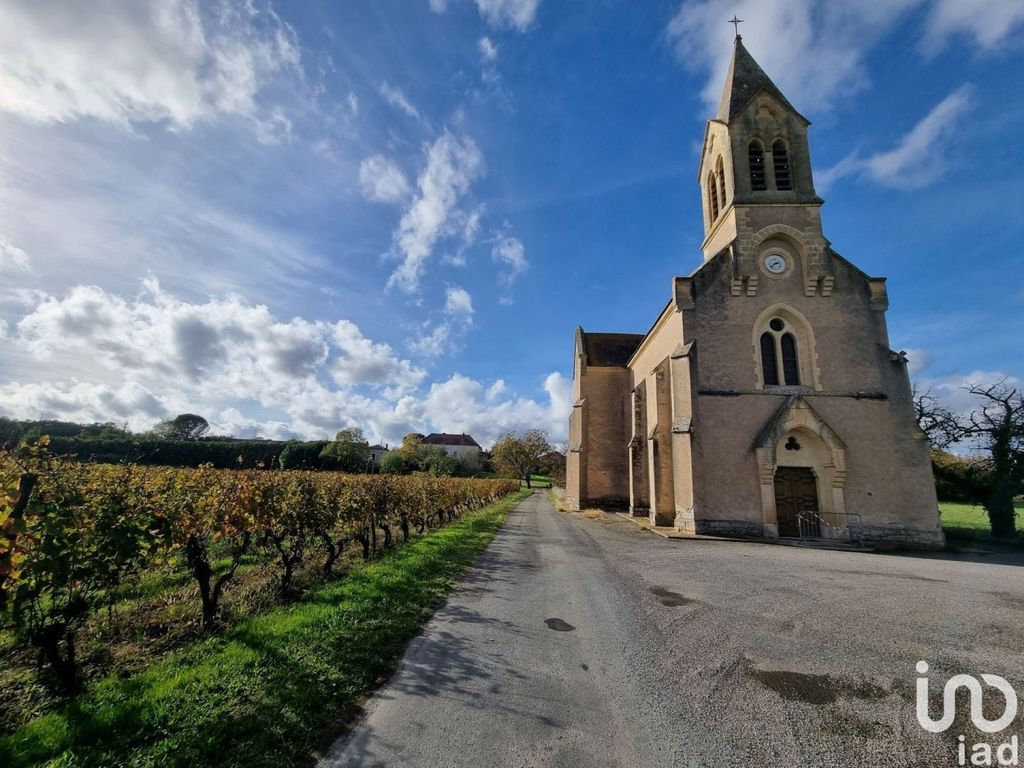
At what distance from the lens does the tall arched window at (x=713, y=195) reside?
2136 cm

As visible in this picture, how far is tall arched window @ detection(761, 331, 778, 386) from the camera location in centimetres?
1734

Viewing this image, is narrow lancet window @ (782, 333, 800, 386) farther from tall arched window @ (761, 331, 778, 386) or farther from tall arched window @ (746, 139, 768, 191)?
tall arched window @ (746, 139, 768, 191)

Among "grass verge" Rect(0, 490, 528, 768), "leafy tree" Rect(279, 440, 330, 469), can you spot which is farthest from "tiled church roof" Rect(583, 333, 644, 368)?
"leafy tree" Rect(279, 440, 330, 469)

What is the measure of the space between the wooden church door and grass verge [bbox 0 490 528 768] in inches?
601

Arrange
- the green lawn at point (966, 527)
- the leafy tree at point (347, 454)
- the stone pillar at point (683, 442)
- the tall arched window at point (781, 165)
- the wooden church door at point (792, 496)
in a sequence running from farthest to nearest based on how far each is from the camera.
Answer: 1. the leafy tree at point (347, 454)
2. the tall arched window at point (781, 165)
3. the green lawn at point (966, 527)
4. the wooden church door at point (792, 496)
5. the stone pillar at point (683, 442)

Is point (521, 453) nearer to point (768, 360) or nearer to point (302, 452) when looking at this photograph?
point (302, 452)

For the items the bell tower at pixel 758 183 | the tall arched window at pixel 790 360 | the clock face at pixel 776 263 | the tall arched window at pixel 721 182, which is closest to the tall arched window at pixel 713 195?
the bell tower at pixel 758 183

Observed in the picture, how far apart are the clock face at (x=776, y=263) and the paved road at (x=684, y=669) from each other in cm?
1264

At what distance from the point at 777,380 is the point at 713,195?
10450 mm

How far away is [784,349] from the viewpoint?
17.6 m

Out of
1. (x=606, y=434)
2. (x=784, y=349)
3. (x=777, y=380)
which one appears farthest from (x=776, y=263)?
(x=606, y=434)

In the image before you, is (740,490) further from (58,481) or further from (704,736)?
(58,481)

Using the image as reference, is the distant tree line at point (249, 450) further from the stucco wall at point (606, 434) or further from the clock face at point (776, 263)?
the clock face at point (776, 263)

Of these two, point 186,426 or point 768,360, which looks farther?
point 186,426
